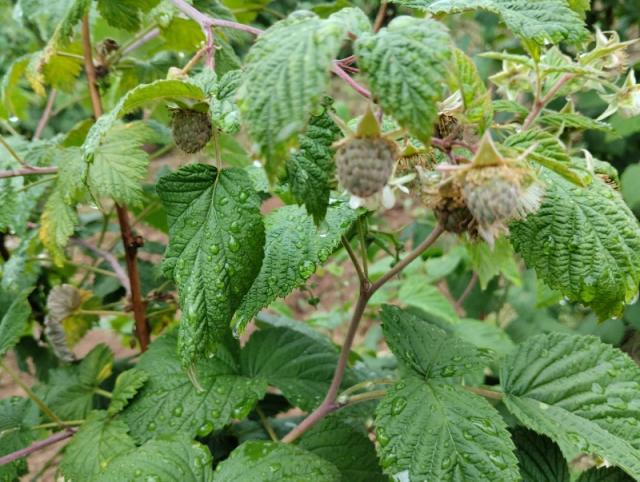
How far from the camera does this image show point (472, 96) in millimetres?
651

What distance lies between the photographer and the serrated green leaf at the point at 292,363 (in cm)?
112

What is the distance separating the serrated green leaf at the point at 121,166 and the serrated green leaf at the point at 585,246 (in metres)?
0.64

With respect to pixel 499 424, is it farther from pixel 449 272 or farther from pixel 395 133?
pixel 449 272

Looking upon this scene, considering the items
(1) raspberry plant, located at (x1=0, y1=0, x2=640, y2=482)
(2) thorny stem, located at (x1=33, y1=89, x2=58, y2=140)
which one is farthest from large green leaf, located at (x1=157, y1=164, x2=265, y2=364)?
(2) thorny stem, located at (x1=33, y1=89, x2=58, y2=140)

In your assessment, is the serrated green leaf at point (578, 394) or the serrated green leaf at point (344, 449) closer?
the serrated green leaf at point (578, 394)

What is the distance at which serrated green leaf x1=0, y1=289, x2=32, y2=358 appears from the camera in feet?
3.74

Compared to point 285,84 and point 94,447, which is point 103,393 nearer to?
point 94,447

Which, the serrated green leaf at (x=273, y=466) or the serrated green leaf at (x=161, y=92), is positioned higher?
the serrated green leaf at (x=161, y=92)

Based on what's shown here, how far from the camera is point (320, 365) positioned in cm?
119

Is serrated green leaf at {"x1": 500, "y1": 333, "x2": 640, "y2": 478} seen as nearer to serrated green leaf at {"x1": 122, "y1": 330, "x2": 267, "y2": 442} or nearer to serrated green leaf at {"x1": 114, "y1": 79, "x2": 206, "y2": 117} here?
serrated green leaf at {"x1": 122, "y1": 330, "x2": 267, "y2": 442}

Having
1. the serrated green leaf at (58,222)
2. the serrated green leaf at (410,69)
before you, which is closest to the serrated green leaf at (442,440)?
the serrated green leaf at (410,69)

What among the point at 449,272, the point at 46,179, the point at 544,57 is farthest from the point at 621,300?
the point at 449,272

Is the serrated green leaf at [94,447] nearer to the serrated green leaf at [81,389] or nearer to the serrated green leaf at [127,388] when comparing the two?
the serrated green leaf at [127,388]

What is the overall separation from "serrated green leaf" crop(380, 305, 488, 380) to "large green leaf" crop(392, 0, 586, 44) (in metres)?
0.49
